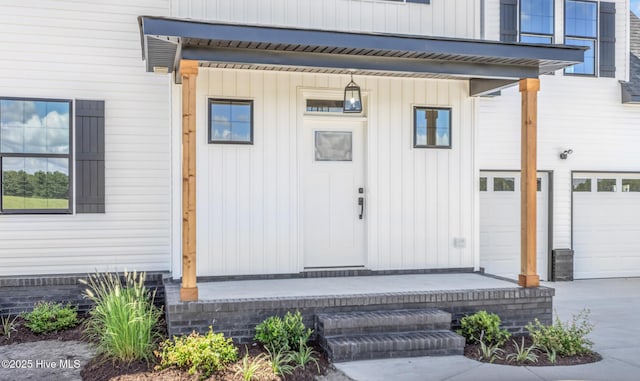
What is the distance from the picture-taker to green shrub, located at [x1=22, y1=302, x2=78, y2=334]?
21.4 feet

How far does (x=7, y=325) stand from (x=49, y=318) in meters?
0.45

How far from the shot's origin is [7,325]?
6578 mm

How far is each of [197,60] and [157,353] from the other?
9.41 feet

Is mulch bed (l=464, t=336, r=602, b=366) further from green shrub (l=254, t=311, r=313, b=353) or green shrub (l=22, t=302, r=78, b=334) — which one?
green shrub (l=22, t=302, r=78, b=334)

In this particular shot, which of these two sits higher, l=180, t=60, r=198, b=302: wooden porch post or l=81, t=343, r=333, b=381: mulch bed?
l=180, t=60, r=198, b=302: wooden porch post

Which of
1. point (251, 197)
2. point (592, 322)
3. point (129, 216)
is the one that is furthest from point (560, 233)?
point (129, 216)

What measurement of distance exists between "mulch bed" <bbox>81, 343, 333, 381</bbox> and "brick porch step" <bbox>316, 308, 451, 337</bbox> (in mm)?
444

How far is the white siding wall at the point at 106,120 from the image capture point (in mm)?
7195

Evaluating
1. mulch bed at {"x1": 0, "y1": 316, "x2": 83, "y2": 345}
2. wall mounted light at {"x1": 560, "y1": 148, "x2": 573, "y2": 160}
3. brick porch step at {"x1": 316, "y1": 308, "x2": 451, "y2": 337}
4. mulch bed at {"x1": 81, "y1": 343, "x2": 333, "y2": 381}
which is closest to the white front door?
brick porch step at {"x1": 316, "y1": 308, "x2": 451, "y2": 337}

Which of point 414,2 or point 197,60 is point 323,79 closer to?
point 414,2

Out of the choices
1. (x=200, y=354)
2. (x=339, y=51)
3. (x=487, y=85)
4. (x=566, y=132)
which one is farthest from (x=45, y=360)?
(x=566, y=132)

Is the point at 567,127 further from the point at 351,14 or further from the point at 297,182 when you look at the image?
the point at 297,182

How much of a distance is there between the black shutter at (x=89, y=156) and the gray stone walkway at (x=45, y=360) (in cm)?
187

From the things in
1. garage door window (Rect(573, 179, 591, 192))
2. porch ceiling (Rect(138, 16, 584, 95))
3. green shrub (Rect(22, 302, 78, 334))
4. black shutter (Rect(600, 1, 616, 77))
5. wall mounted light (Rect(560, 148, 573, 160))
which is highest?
black shutter (Rect(600, 1, 616, 77))
